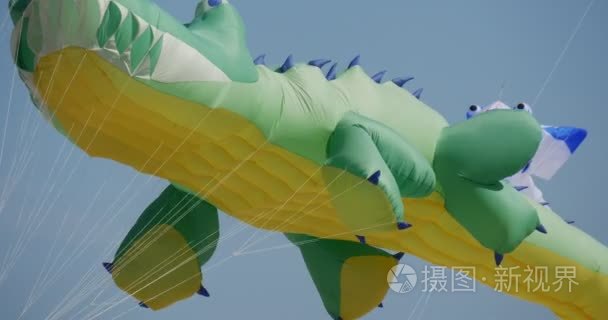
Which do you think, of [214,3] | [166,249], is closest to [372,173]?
[214,3]

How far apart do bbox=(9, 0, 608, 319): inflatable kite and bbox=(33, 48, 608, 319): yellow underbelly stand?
0.03ft

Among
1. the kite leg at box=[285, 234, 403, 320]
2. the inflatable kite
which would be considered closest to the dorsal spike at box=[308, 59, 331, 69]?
the inflatable kite

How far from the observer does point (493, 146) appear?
5254 mm

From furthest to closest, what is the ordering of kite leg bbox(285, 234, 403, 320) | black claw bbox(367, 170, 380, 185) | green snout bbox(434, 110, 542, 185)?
kite leg bbox(285, 234, 403, 320) → green snout bbox(434, 110, 542, 185) → black claw bbox(367, 170, 380, 185)

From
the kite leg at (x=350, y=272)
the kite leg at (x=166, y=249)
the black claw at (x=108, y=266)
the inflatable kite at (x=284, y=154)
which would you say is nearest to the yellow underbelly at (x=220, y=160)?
the inflatable kite at (x=284, y=154)

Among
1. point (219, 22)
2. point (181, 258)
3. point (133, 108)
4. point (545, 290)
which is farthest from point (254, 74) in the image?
point (545, 290)

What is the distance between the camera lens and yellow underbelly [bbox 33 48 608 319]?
4422 mm

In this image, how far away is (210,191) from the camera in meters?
5.25

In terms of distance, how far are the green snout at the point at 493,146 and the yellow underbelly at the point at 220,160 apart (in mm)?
315

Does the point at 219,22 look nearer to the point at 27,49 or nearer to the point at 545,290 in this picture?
the point at 27,49

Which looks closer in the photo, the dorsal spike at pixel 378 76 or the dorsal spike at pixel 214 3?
the dorsal spike at pixel 214 3

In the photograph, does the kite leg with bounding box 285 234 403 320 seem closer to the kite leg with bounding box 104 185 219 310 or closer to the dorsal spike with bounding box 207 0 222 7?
the kite leg with bounding box 104 185 219 310

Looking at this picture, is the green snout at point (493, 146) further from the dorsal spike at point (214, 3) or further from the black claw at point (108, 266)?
the black claw at point (108, 266)

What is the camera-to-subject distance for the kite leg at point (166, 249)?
5750mm
